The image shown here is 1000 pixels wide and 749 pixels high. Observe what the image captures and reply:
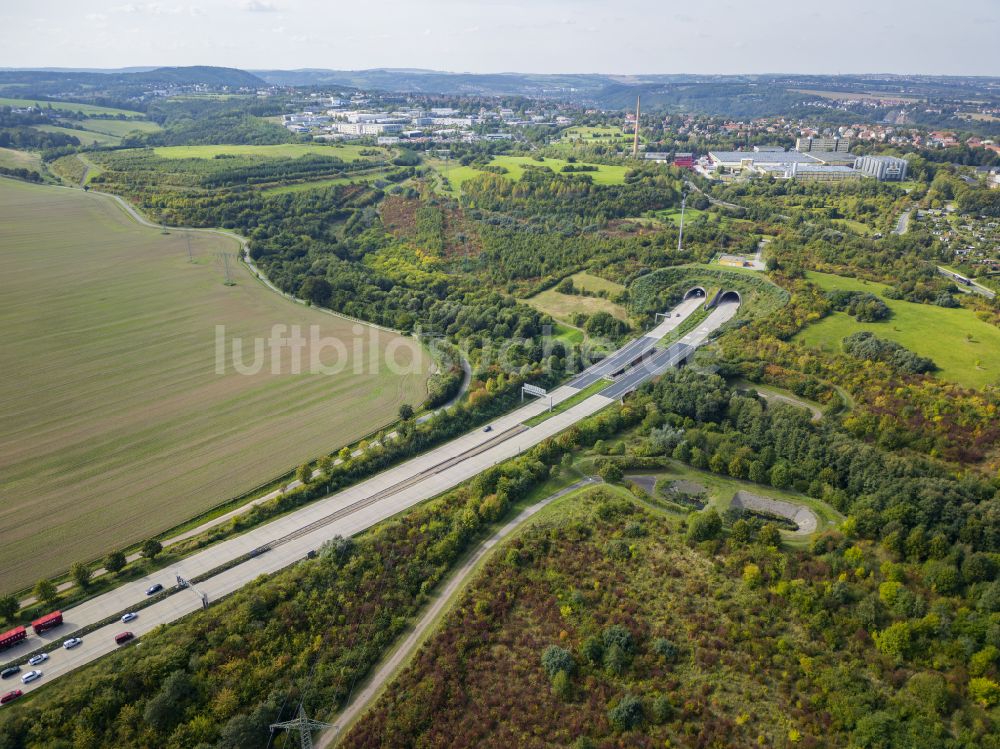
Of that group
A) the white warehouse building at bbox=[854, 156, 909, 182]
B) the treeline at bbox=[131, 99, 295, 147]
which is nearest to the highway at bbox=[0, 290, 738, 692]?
the white warehouse building at bbox=[854, 156, 909, 182]

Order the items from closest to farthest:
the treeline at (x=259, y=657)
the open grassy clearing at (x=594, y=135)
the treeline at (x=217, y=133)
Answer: the treeline at (x=259, y=657)
the treeline at (x=217, y=133)
the open grassy clearing at (x=594, y=135)

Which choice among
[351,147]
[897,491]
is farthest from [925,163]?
[351,147]

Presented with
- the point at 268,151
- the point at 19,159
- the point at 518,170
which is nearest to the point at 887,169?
the point at 518,170

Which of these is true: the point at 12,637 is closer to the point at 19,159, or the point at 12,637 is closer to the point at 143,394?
the point at 143,394

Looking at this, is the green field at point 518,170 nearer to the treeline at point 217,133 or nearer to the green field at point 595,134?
the green field at point 595,134

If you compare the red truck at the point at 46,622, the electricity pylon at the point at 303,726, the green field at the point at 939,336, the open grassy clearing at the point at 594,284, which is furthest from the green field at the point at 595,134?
the electricity pylon at the point at 303,726

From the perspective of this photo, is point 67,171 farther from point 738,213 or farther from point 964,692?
point 964,692
